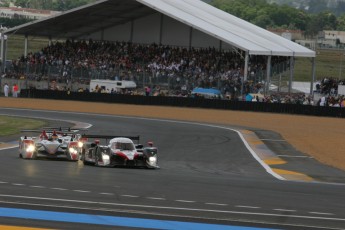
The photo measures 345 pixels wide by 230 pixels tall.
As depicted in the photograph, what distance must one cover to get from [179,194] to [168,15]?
47.1 meters

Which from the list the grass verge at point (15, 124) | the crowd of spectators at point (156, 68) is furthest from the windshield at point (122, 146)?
the crowd of spectators at point (156, 68)

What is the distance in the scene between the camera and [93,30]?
245 ft

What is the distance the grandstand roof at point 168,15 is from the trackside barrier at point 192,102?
4.78m

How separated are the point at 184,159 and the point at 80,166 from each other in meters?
4.88

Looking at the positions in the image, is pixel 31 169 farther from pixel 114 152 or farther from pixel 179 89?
pixel 179 89

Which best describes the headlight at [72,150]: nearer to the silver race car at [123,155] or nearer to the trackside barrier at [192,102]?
the silver race car at [123,155]

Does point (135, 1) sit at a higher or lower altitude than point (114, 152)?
higher

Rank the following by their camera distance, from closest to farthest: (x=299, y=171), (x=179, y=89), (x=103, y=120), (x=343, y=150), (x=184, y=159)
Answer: (x=299, y=171)
(x=184, y=159)
(x=343, y=150)
(x=103, y=120)
(x=179, y=89)

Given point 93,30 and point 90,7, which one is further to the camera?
point 93,30

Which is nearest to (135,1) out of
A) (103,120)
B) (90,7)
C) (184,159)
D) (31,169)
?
(90,7)

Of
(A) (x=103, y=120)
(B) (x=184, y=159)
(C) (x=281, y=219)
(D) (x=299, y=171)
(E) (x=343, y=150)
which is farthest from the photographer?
(A) (x=103, y=120)

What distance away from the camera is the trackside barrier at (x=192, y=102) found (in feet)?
175

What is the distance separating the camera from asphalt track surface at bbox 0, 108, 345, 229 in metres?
13.1

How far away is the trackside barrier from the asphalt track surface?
25.9m
